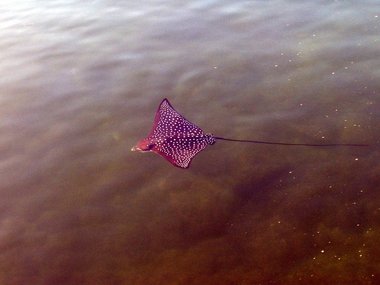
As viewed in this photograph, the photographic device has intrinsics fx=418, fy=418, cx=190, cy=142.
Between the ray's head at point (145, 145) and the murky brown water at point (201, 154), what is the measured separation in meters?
0.19

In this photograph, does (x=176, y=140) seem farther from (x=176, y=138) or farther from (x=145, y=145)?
(x=145, y=145)

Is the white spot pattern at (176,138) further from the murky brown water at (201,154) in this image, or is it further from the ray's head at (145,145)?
the murky brown water at (201,154)

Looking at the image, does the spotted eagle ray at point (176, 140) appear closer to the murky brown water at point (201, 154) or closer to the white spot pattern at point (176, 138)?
the white spot pattern at point (176, 138)

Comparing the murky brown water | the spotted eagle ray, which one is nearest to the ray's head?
the spotted eagle ray

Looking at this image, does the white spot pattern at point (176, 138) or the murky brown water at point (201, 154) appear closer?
the murky brown water at point (201, 154)

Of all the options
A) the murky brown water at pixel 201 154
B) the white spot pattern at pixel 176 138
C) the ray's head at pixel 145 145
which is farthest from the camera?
the ray's head at pixel 145 145

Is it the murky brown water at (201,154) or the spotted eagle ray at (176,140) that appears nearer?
the murky brown water at (201,154)

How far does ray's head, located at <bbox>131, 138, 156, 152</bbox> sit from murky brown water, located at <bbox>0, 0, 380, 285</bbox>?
0.63 feet

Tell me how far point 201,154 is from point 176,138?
444 millimetres

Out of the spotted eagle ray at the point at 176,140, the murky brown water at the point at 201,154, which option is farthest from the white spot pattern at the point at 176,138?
the murky brown water at the point at 201,154

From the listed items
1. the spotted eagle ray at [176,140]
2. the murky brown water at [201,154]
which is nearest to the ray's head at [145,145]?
the spotted eagle ray at [176,140]

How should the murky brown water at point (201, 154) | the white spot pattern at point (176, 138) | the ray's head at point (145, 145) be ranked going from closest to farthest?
1. the murky brown water at point (201, 154)
2. the white spot pattern at point (176, 138)
3. the ray's head at point (145, 145)

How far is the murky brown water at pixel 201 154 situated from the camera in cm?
489

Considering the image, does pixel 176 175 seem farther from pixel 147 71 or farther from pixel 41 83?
pixel 41 83
